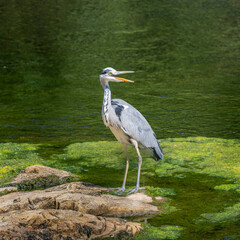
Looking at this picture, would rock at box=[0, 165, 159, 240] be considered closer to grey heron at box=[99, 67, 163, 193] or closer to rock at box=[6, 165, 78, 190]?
grey heron at box=[99, 67, 163, 193]

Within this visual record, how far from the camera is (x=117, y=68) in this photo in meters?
19.6

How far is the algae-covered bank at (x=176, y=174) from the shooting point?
6.68 meters

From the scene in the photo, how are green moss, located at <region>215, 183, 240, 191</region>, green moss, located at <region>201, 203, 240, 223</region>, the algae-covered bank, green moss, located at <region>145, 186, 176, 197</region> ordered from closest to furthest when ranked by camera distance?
the algae-covered bank < green moss, located at <region>201, 203, 240, 223</region> < green moss, located at <region>145, 186, 176, 197</region> < green moss, located at <region>215, 183, 240, 191</region>

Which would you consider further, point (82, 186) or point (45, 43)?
point (45, 43)

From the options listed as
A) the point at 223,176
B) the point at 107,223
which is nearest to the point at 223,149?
the point at 223,176

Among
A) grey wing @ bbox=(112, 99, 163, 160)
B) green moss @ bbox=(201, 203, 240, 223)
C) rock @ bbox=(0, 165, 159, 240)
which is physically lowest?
green moss @ bbox=(201, 203, 240, 223)

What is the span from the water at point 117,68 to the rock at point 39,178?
27.1 inches

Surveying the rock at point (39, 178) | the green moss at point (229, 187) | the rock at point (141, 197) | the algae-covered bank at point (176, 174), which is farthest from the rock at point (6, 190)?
the green moss at point (229, 187)

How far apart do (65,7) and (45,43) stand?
39.8 feet

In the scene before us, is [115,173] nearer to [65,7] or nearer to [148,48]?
[148,48]

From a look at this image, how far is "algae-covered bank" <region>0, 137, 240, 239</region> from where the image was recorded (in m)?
6.68

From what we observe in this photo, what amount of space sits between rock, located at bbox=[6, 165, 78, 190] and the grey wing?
4.88ft

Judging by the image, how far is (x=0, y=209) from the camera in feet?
22.9

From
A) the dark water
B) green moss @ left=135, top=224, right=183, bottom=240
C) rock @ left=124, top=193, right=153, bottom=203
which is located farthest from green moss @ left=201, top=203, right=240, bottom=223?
the dark water
